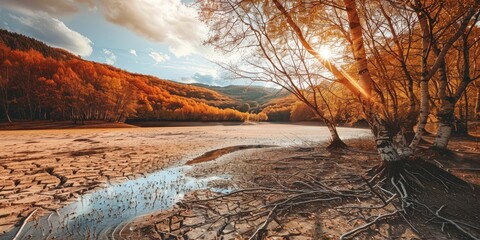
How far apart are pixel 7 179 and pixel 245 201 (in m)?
8.26

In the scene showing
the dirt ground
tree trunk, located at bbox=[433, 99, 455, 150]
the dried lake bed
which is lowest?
the dried lake bed

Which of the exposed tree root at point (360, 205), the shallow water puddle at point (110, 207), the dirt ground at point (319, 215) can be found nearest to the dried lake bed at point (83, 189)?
the shallow water puddle at point (110, 207)

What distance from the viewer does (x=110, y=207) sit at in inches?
217

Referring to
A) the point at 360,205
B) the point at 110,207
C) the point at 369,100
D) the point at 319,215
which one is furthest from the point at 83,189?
the point at 369,100

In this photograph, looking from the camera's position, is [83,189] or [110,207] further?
[83,189]

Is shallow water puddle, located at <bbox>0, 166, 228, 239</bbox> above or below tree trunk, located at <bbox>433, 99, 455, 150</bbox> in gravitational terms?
below

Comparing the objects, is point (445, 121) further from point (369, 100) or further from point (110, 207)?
point (110, 207)

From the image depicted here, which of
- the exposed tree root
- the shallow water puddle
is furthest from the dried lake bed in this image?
the exposed tree root

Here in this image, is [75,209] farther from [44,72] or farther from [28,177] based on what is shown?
[44,72]

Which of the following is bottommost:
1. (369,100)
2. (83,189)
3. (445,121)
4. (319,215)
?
(83,189)

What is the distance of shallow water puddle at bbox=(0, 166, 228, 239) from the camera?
4246mm

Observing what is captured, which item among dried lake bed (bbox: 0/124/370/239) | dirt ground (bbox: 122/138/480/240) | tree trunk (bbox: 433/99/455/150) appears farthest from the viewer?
tree trunk (bbox: 433/99/455/150)

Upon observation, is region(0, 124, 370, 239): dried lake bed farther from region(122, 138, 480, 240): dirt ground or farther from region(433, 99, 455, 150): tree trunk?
region(433, 99, 455, 150): tree trunk

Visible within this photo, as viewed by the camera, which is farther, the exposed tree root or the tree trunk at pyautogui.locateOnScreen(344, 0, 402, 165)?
the tree trunk at pyautogui.locateOnScreen(344, 0, 402, 165)
